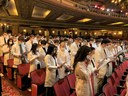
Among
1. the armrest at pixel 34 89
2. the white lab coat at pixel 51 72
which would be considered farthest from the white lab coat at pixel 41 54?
the white lab coat at pixel 51 72

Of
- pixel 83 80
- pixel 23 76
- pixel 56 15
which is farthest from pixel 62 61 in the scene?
pixel 56 15

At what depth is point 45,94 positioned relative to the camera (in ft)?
16.0

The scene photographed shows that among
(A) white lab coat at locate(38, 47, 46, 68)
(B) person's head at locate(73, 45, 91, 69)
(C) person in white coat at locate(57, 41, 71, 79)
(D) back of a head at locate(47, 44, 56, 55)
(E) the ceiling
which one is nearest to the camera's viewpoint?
(B) person's head at locate(73, 45, 91, 69)

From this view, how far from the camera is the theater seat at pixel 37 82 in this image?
15.8ft

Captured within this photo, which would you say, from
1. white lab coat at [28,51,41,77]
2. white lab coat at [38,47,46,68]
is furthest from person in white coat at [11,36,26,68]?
white lab coat at [28,51,41,77]

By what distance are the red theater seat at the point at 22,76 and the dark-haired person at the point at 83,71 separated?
2959 millimetres

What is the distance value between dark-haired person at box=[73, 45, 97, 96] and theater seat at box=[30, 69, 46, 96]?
68.5 inches

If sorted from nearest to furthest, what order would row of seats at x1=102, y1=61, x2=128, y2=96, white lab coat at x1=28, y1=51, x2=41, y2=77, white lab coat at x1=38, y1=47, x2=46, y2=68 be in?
row of seats at x1=102, y1=61, x2=128, y2=96 → white lab coat at x1=28, y1=51, x2=41, y2=77 → white lab coat at x1=38, y1=47, x2=46, y2=68

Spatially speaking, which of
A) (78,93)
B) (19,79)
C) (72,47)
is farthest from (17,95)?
(72,47)

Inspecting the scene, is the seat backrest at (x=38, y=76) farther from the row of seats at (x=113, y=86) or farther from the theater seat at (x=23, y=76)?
the row of seats at (x=113, y=86)

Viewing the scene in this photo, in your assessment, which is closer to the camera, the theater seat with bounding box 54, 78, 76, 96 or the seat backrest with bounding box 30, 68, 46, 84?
the theater seat with bounding box 54, 78, 76, 96

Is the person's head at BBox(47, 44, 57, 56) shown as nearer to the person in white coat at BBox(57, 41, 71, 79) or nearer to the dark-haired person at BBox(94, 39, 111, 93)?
the person in white coat at BBox(57, 41, 71, 79)

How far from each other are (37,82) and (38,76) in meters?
0.19

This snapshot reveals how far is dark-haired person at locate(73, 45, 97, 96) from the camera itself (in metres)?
3.19
